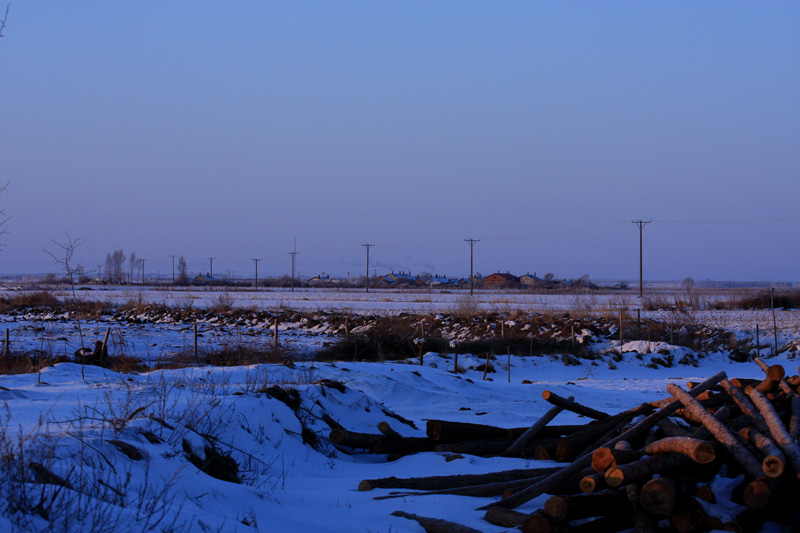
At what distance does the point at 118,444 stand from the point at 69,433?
42cm

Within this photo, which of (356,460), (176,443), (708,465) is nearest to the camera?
→ (708,465)

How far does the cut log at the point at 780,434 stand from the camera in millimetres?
5555

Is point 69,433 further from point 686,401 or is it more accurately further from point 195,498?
point 686,401

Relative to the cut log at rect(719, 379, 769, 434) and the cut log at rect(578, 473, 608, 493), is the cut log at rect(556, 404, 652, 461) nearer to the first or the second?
the cut log at rect(719, 379, 769, 434)

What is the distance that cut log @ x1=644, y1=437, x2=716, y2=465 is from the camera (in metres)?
5.43

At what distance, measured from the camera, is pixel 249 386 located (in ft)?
34.5

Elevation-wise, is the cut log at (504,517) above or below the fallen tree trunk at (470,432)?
above

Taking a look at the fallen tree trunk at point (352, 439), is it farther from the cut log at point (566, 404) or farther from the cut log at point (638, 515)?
the cut log at point (638, 515)

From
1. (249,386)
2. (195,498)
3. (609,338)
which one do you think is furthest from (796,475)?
(609,338)

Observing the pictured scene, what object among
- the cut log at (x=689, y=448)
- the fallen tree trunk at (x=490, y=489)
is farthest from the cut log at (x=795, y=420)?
the fallen tree trunk at (x=490, y=489)

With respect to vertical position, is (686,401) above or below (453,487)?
above

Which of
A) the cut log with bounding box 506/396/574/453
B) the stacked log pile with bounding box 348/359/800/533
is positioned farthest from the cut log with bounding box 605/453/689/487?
the cut log with bounding box 506/396/574/453

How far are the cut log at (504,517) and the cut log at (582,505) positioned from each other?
33cm

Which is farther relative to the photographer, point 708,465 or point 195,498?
point 708,465
